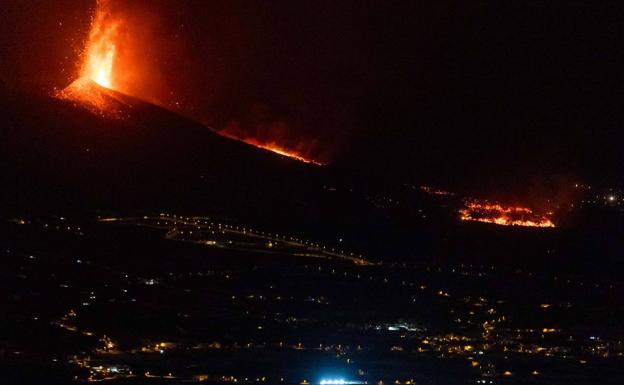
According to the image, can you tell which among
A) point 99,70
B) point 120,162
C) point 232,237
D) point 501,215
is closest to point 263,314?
point 232,237

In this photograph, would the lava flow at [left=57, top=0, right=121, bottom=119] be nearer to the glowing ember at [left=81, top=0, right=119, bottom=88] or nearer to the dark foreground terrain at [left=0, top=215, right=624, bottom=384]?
the glowing ember at [left=81, top=0, right=119, bottom=88]

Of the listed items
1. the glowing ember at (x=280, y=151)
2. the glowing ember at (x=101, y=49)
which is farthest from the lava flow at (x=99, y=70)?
the glowing ember at (x=280, y=151)

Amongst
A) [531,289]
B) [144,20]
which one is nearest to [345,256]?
[531,289]

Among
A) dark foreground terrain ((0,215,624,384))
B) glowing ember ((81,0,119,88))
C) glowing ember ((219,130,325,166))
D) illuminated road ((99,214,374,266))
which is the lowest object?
dark foreground terrain ((0,215,624,384))

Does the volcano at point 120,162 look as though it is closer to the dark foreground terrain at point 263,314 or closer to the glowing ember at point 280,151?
the dark foreground terrain at point 263,314

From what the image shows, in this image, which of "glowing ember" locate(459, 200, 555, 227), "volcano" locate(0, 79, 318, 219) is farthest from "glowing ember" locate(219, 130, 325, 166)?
"glowing ember" locate(459, 200, 555, 227)

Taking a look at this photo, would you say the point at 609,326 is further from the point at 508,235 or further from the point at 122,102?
the point at 122,102

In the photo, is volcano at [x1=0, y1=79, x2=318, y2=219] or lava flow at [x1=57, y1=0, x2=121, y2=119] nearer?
volcano at [x1=0, y1=79, x2=318, y2=219]
